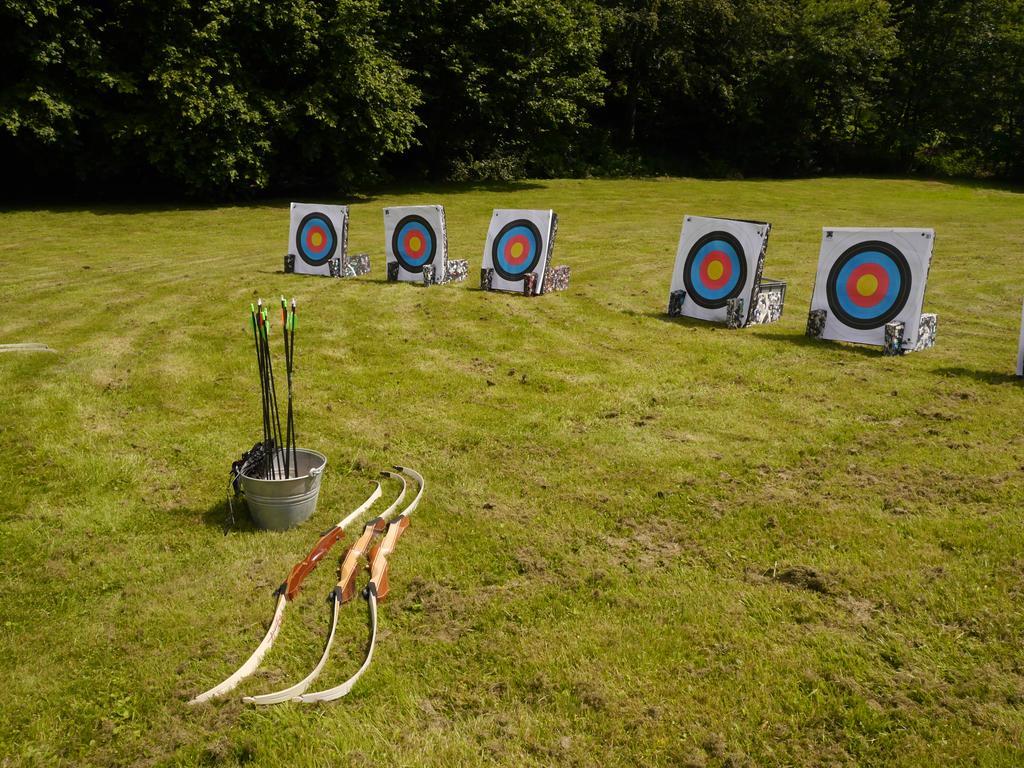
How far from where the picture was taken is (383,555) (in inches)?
150

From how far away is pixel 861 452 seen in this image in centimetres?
513

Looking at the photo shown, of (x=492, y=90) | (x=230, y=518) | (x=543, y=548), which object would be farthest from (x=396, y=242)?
(x=492, y=90)

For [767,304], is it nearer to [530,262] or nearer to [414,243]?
[530,262]

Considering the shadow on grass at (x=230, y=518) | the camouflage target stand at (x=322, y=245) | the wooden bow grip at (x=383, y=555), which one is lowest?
the shadow on grass at (x=230, y=518)

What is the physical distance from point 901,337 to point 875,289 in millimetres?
632

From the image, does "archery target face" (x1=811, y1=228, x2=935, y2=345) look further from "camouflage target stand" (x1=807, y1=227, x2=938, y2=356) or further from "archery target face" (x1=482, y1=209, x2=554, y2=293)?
"archery target face" (x1=482, y1=209, x2=554, y2=293)

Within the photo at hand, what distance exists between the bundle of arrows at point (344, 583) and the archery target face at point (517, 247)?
19.9ft

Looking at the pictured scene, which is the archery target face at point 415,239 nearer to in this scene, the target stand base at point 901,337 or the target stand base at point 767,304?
the target stand base at point 767,304

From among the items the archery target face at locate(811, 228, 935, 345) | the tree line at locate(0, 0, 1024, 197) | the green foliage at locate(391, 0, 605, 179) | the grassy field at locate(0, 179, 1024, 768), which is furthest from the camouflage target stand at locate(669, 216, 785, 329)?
the green foliage at locate(391, 0, 605, 179)

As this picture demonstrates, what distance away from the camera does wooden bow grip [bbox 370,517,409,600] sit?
3586mm

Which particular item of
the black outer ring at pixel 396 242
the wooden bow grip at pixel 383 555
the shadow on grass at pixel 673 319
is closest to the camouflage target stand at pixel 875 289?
the shadow on grass at pixel 673 319

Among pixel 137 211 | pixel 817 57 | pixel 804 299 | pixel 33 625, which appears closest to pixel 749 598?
pixel 33 625

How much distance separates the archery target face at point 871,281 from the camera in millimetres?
7562

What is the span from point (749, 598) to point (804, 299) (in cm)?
758
